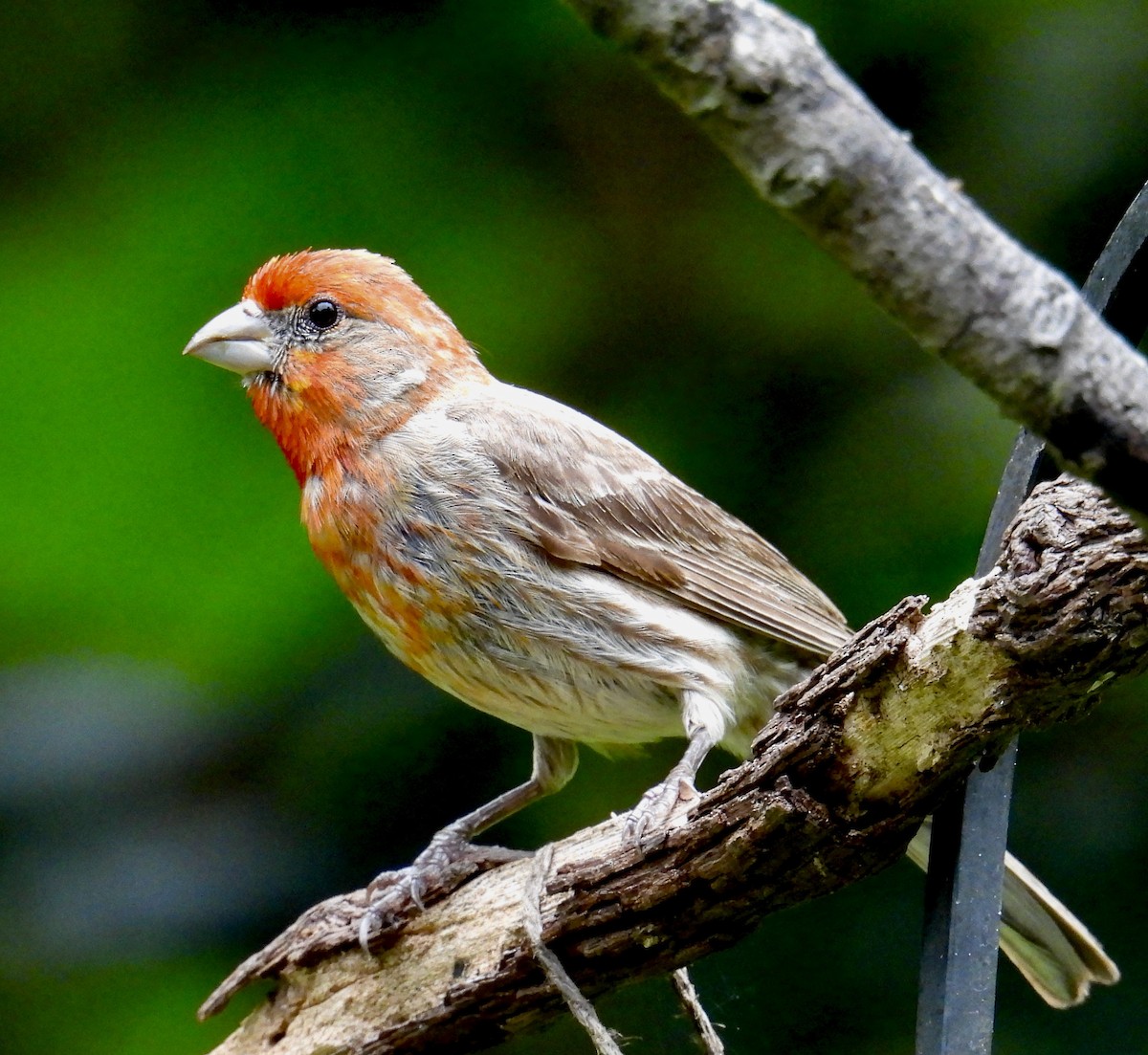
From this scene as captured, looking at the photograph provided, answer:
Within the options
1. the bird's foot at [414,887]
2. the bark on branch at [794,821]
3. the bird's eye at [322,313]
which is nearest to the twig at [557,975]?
the bark on branch at [794,821]

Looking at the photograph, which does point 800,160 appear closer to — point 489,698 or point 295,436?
point 489,698

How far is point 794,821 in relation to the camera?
216 centimetres

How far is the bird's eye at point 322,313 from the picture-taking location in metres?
3.73

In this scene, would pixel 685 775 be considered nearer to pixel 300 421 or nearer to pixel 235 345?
pixel 300 421

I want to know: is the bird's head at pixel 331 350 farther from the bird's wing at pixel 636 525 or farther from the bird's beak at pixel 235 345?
the bird's wing at pixel 636 525

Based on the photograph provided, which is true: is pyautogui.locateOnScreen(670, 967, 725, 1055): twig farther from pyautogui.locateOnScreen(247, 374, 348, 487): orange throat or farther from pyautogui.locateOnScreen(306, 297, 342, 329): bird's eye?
pyautogui.locateOnScreen(306, 297, 342, 329): bird's eye

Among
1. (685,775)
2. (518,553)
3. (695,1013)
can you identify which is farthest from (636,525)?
(695,1013)

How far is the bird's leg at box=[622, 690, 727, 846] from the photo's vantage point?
8.63ft

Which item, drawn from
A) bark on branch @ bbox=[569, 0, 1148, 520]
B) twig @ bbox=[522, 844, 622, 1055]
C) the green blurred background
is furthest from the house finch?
bark on branch @ bbox=[569, 0, 1148, 520]

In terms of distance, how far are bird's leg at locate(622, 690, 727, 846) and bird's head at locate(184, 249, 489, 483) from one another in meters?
0.99

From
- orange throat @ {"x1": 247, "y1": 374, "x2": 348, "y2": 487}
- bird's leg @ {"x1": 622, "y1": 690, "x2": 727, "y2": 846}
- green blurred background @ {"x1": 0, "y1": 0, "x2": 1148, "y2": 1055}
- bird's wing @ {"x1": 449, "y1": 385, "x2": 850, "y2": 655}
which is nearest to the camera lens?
bird's leg @ {"x1": 622, "y1": 690, "x2": 727, "y2": 846}

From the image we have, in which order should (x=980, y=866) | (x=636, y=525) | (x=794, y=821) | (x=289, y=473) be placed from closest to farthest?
(x=980, y=866), (x=794, y=821), (x=636, y=525), (x=289, y=473)

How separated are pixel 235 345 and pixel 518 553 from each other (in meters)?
0.96

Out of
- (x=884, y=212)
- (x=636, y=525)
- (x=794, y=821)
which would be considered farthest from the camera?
(x=636, y=525)
